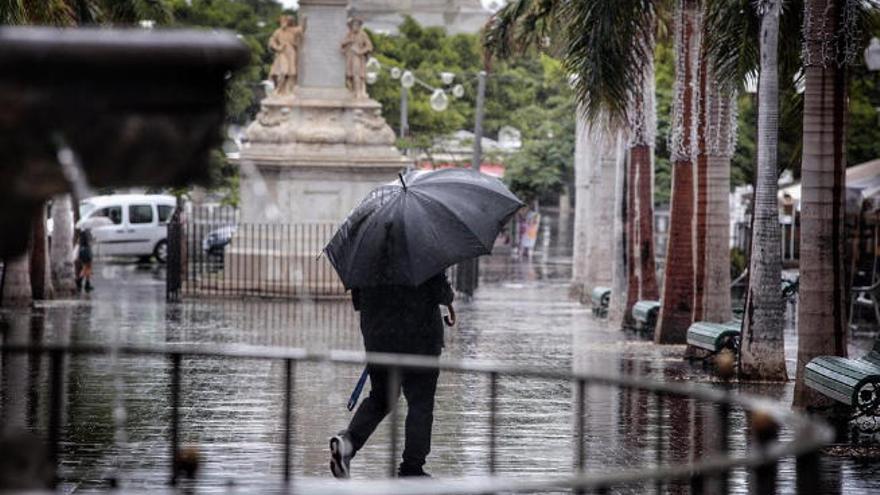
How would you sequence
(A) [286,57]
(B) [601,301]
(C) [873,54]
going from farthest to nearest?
(A) [286,57]
(B) [601,301]
(C) [873,54]

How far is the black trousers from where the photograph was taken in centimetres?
1112

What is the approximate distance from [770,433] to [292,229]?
104 ft

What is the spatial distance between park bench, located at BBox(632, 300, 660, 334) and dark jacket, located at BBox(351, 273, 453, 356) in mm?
14245

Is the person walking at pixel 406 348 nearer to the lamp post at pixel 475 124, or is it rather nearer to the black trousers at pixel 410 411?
the black trousers at pixel 410 411

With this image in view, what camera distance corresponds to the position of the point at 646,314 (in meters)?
26.4

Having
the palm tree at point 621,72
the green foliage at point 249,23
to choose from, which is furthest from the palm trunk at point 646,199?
the green foliage at point 249,23

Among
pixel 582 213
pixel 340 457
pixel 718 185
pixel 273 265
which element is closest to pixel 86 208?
pixel 273 265

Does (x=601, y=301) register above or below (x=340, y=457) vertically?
above

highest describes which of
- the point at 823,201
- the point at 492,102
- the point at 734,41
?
the point at 492,102

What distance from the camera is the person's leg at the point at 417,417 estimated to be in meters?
11.2

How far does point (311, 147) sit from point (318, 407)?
823 inches

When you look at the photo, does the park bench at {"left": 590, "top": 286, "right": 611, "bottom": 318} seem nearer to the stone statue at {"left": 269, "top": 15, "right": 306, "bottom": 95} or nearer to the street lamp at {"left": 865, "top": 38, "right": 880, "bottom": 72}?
the stone statue at {"left": 269, "top": 15, "right": 306, "bottom": 95}

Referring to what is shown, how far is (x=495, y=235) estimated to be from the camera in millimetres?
12102

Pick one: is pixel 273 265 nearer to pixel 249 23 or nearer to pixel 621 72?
pixel 621 72
